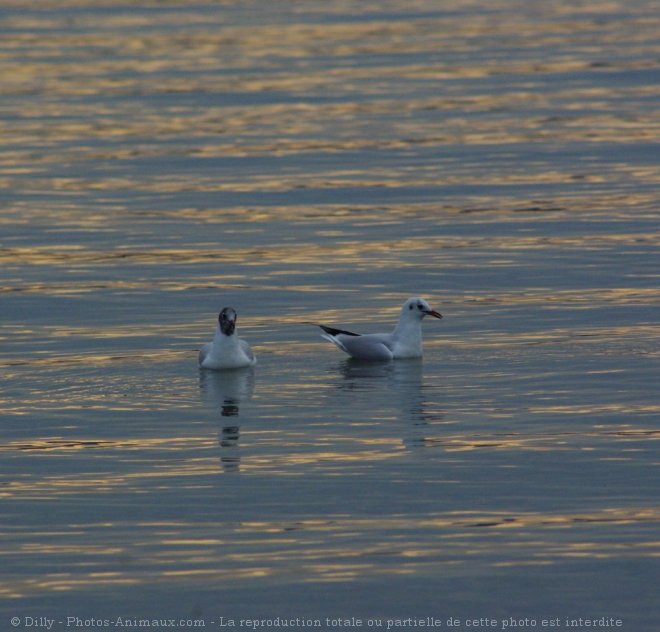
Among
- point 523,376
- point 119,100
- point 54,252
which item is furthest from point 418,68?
point 523,376

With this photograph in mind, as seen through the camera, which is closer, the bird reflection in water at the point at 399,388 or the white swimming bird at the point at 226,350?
the bird reflection in water at the point at 399,388

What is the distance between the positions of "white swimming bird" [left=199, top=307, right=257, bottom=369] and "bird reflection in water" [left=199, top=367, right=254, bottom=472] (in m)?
0.10

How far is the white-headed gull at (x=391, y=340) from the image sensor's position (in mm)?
19953

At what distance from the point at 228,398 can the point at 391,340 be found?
266cm

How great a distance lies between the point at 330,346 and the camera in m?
20.9

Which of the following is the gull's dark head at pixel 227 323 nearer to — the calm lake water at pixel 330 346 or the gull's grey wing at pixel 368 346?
the calm lake water at pixel 330 346

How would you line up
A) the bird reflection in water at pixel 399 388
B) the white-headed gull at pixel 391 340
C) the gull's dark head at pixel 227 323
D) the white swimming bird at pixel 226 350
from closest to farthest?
1. the bird reflection in water at pixel 399 388
2. the white swimming bird at pixel 226 350
3. the gull's dark head at pixel 227 323
4. the white-headed gull at pixel 391 340

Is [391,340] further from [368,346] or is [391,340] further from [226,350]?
[226,350]

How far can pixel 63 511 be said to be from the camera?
1388cm

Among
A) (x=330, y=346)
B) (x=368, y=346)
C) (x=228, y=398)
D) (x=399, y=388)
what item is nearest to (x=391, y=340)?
(x=368, y=346)

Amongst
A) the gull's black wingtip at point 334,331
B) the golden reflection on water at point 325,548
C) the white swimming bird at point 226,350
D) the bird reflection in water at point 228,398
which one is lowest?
the golden reflection on water at point 325,548

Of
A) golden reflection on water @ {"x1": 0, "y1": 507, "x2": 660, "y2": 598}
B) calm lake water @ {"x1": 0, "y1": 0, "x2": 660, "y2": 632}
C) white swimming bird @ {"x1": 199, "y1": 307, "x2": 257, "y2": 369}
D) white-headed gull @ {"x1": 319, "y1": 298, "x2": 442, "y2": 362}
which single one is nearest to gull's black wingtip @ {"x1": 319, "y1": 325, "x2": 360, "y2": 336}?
white-headed gull @ {"x1": 319, "y1": 298, "x2": 442, "y2": 362}

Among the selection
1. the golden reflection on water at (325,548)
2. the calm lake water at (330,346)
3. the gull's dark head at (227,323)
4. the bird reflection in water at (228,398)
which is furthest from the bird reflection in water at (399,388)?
the golden reflection on water at (325,548)

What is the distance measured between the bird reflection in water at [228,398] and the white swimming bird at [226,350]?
98mm
